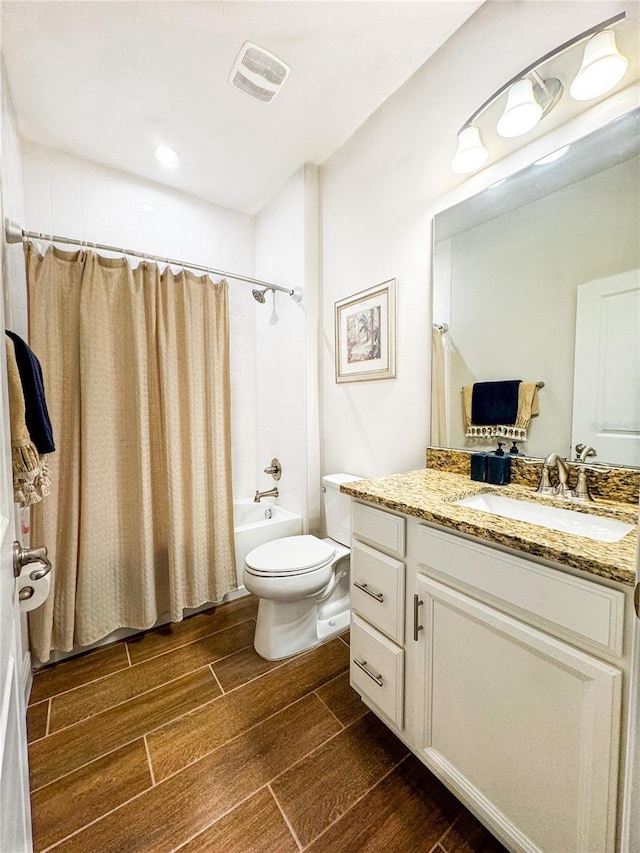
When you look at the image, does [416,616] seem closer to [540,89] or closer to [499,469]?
[499,469]

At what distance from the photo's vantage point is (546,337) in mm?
1167

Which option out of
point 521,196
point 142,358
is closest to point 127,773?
point 142,358

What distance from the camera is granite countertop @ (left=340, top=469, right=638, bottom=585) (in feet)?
2.13

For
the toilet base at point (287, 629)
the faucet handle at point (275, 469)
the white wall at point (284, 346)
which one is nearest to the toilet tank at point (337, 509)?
the white wall at point (284, 346)

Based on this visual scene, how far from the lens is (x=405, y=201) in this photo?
1604mm

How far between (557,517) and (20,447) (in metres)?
1.64

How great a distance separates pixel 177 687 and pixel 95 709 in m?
0.30

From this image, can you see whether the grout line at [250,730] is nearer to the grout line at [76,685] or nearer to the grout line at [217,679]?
the grout line at [217,679]

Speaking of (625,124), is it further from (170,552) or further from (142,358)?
(170,552)

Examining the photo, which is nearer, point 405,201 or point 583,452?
point 583,452

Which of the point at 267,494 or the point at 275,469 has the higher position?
the point at 275,469

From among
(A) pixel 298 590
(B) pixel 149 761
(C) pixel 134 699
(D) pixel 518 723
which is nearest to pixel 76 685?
(C) pixel 134 699

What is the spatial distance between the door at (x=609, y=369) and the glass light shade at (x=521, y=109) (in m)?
0.56

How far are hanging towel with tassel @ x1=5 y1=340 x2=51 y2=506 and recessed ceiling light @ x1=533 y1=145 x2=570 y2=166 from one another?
179 centimetres
